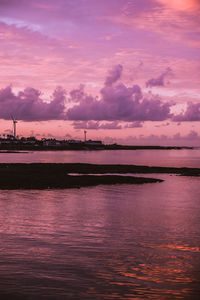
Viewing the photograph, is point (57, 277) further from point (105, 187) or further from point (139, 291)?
point (105, 187)

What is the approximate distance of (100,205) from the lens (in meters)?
35.3

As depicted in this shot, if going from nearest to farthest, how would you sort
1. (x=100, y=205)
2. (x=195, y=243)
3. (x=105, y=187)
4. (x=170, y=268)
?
(x=170, y=268)
(x=195, y=243)
(x=100, y=205)
(x=105, y=187)

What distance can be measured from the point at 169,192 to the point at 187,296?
109 feet

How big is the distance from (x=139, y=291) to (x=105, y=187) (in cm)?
3620

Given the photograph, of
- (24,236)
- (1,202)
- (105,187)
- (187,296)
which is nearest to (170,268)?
(187,296)

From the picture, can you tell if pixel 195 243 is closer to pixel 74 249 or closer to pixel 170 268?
pixel 170 268

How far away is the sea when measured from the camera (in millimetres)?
14594

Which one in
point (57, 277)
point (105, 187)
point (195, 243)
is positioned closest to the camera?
point (57, 277)

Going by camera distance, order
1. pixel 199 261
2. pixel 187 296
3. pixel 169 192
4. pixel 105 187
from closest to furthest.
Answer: pixel 187 296 < pixel 199 261 < pixel 169 192 < pixel 105 187

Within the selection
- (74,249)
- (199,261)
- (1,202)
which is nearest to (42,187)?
(1,202)

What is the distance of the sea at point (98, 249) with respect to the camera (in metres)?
14.6

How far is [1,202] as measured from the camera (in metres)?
35.5

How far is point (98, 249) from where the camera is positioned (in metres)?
20.0

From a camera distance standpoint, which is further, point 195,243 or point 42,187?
point 42,187
